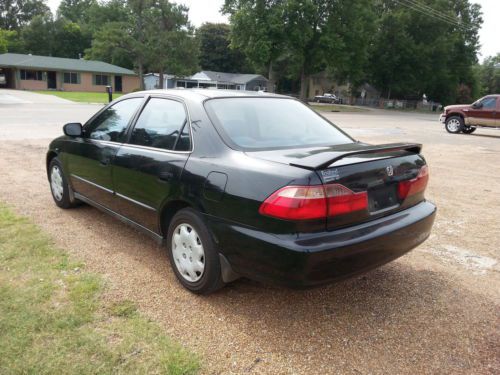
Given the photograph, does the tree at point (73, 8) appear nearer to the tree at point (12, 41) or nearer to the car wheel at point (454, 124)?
the tree at point (12, 41)

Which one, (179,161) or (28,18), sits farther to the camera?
(28,18)

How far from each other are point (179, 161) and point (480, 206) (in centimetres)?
515

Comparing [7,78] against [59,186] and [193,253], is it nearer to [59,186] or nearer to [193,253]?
[59,186]

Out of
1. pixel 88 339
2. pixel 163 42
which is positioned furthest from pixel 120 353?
pixel 163 42

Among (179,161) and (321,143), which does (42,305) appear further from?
(321,143)

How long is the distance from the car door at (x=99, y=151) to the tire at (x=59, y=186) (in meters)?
0.28

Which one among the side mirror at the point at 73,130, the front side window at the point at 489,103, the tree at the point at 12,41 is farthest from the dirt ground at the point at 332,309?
the tree at the point at 12,41

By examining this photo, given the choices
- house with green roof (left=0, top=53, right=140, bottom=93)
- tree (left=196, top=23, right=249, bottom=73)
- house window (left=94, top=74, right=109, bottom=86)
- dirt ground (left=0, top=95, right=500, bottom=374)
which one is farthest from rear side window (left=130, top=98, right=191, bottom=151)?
tree (left=196, top=23, right=249, bottom=73)

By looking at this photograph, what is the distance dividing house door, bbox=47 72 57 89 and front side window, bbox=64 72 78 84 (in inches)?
56.3

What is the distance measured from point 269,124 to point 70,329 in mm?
2167

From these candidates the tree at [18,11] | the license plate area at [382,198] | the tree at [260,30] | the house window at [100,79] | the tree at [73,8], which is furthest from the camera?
the tree at [73,8]

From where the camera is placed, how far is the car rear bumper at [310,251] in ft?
8.44

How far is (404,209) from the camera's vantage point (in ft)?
10.6

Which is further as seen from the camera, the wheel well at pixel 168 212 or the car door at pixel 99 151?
the car door at pixel 99 151
